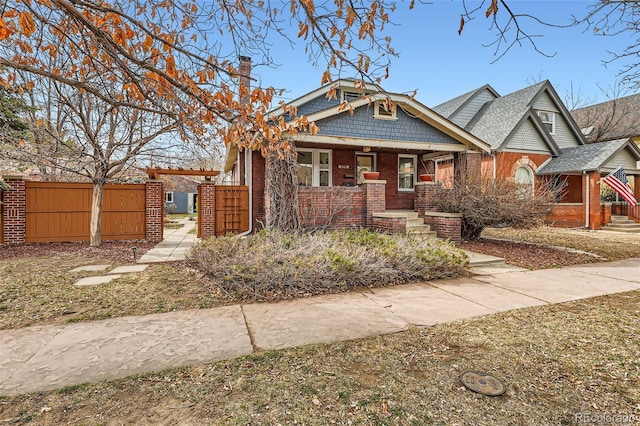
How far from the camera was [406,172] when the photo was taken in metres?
13.9

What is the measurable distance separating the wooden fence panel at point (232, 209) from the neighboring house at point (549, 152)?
376 inches

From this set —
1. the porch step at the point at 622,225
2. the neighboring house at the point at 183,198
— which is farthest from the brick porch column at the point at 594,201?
the neighboring house at the point at 183,198

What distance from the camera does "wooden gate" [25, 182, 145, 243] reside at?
395 inches

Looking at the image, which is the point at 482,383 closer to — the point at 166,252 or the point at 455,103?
the point at 166,252

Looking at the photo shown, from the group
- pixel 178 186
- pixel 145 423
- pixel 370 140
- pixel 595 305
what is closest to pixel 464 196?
pixel 370 140

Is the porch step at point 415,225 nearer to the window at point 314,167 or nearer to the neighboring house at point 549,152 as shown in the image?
the window at point 314,167

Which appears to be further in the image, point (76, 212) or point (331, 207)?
point (76, 212)

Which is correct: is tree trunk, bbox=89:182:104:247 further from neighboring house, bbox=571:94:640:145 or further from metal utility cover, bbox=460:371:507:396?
neighboring house, bbox=571:94:640:145

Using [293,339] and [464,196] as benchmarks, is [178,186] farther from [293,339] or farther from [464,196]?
[293,339]

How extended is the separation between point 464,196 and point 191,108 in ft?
27.4

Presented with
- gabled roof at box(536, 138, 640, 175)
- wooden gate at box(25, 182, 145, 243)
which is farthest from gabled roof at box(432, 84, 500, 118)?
wooden gate at box(25, 182, 145, 243)

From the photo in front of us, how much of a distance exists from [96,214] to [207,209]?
320 centimetres

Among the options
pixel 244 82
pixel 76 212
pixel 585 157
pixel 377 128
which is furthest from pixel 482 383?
pixel 585 157

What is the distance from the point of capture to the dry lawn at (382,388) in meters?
2.17
